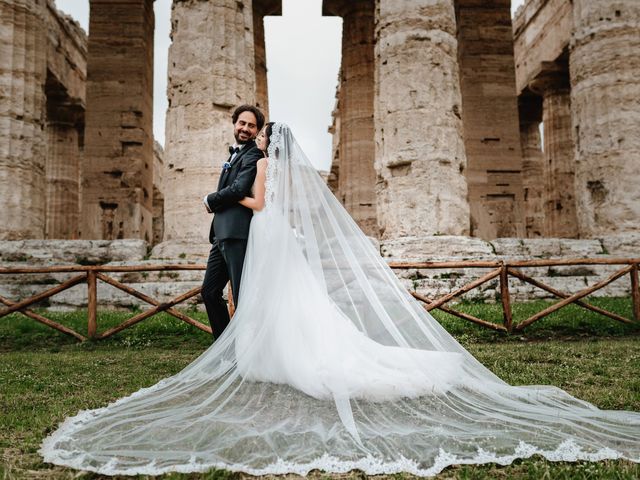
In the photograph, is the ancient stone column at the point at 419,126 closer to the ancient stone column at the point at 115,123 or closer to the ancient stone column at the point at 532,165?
the ancient stone column at the point at 115,123

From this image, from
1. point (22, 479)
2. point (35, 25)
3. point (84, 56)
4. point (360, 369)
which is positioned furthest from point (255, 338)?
point (84, 56)

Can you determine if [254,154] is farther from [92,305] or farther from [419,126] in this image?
[419,126]

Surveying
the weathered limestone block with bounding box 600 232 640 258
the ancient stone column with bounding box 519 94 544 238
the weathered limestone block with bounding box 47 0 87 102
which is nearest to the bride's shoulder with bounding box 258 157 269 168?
the weathered limestone block with bounding box 600 232 640 258

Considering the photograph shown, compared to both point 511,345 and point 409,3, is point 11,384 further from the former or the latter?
point 409,3

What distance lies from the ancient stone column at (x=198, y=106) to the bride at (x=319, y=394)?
19.5ft

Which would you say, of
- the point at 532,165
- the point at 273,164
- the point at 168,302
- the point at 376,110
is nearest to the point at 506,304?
the point at 273,164

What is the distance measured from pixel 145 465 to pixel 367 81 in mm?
13733

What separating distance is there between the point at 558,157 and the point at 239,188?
15782 mm

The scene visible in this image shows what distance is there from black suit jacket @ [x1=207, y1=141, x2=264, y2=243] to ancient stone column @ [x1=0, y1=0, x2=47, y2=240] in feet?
27.3

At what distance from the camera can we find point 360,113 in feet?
47.6

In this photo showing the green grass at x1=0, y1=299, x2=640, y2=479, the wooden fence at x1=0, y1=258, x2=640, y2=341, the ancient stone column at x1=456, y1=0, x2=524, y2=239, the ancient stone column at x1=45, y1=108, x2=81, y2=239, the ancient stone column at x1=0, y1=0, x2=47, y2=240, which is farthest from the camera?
the ancient stone column at x1=45, y1=108, x2=81, y2=239

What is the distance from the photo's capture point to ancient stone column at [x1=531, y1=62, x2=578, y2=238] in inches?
644

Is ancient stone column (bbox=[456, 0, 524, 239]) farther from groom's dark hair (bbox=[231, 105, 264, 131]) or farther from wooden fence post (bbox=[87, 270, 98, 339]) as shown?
groom's dark hair (bbox=[231, 105, 264, 131])

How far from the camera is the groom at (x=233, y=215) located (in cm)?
378
